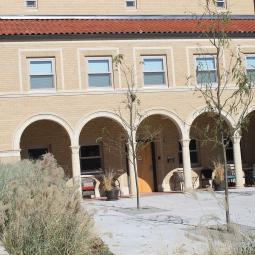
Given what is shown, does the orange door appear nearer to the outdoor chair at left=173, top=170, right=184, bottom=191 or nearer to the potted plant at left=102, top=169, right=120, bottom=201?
the outdoor chair at left=173, top=170, right=184, bottom=191

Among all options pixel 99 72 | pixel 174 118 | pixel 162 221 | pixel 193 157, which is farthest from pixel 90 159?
pixel 162 221

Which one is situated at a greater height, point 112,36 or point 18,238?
point 112,36

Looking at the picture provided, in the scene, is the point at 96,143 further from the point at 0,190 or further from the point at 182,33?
the point at 0,190

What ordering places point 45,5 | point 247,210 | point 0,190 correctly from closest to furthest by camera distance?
point 0,190
point 247,210
point 45,5

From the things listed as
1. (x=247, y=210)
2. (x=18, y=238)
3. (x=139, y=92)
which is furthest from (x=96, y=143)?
(x=18, y=238)

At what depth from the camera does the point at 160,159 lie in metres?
25.0

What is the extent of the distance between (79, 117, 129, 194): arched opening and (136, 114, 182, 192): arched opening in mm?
1036

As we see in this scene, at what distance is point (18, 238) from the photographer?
299 inches

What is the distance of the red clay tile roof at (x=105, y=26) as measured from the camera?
2258cm

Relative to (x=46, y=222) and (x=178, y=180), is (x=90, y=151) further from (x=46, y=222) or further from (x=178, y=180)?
(x=46, y=222)

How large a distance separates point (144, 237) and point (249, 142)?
1641 cm

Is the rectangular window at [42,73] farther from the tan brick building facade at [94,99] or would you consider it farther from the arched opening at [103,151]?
the arched opening at [103,151]

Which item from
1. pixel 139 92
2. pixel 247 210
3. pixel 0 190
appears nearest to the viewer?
pixel 0 190

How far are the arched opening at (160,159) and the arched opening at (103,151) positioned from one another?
3.40ft
